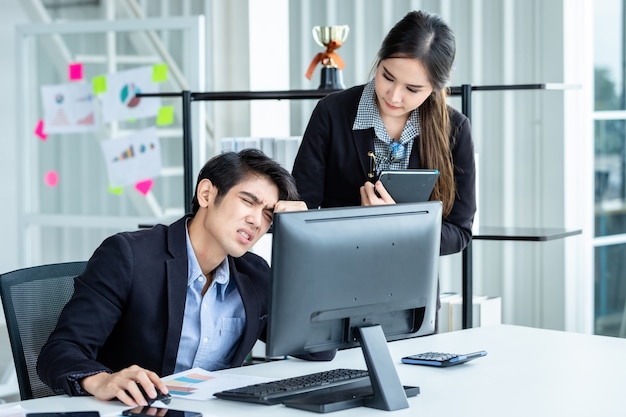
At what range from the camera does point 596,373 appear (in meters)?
2.02

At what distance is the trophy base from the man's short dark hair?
1.60 metres

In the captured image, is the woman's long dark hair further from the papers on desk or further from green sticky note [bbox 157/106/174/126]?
green sticky note [bbox 157/106/174/126]

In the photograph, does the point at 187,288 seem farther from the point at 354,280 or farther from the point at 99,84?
the point at 99,84

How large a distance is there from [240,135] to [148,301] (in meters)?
2.54

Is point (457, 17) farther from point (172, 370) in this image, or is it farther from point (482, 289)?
point (172, 370)

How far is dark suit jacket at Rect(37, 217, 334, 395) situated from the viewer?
192cm

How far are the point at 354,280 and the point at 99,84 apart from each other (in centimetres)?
283

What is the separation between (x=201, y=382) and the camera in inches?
75.6

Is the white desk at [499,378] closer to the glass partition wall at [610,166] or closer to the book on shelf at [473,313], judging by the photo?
the book on shelf at [473,313]

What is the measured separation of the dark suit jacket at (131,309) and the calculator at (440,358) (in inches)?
6.9

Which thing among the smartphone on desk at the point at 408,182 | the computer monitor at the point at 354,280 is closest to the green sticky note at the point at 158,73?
the smartphone on desk at the point at 408,182

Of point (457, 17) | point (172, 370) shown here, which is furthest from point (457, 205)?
point (457, 17)

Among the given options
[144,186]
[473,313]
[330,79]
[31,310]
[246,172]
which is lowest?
[473,313]

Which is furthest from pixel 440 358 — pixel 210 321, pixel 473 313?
pixel 473 313
